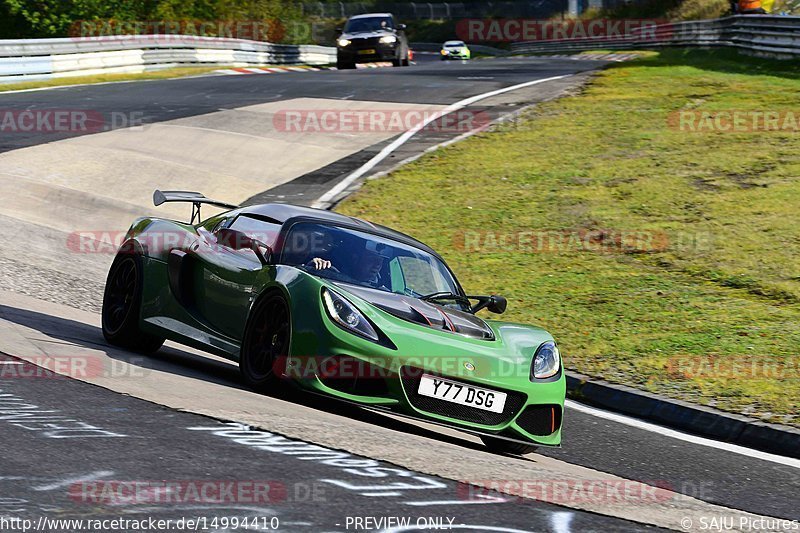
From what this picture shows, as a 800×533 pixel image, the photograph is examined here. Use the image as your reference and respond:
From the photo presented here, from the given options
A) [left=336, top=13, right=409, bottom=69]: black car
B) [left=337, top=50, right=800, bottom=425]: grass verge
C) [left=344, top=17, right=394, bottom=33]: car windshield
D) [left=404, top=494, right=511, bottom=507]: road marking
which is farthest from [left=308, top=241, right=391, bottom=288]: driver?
[left=344, top=17, right=394, bottom=33]: car windshield

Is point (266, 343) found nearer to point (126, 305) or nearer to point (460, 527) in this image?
point (126, 305)

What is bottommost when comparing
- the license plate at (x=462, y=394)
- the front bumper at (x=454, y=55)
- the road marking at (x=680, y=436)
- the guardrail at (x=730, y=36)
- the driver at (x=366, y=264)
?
the road marking at (x=680, y=436)

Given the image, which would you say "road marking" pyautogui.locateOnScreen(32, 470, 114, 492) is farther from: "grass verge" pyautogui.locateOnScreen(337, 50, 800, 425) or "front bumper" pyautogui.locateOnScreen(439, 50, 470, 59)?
"front bumper" pyautogui.locateOnScreen(439, 50, 470, 59)

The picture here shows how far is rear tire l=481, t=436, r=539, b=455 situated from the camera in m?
7.13

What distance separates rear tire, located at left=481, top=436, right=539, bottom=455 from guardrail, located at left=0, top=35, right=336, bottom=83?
2219 cm

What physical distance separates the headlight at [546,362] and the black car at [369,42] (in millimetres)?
29094

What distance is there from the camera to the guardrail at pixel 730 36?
27.9 metres

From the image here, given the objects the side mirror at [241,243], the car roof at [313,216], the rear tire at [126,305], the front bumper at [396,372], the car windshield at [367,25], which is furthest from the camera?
the car windshield at [367,25]

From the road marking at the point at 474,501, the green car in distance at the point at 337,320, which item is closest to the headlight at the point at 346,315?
the green car in distance at the point at 337,320

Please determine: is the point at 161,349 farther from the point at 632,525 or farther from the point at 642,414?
the point at 632,525

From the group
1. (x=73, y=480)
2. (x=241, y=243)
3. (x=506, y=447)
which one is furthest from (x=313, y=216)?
(x=73, y=480)

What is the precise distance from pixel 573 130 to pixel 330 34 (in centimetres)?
7038

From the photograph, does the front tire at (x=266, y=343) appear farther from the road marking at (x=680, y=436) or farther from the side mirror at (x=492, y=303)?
the road marking at (x=680, y=436)

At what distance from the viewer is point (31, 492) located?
14.4 feet
